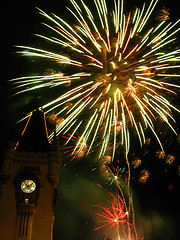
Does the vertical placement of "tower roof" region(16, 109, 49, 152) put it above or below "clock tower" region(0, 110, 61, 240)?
above

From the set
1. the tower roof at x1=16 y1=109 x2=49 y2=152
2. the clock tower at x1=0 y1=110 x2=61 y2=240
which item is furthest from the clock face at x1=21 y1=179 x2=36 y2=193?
the tower roof at x1=16 y1=109 x2=49 y2=152

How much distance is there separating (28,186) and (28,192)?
0.64m

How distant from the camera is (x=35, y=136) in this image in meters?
37.9

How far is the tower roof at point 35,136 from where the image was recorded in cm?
3616

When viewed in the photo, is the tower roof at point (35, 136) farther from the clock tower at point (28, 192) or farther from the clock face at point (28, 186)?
the clock face at point (28, 186)

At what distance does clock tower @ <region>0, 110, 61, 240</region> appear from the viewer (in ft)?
96.2

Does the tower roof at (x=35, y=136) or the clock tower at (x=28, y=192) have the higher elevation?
the tower roof at (x=35, y=136)

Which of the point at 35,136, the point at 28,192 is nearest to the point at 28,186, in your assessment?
the point at 28,192

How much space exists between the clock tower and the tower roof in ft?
1.18

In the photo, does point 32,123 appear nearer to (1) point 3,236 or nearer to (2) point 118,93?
(1) point 3,236

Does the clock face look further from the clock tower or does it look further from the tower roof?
the tower roof

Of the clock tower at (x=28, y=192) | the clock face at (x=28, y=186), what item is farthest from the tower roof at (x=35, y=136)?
the clock face at (x=28, y=186)

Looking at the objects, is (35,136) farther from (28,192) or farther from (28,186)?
(28,192)

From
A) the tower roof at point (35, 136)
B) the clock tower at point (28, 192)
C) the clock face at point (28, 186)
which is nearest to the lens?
the clock tower at point (28, 192)
